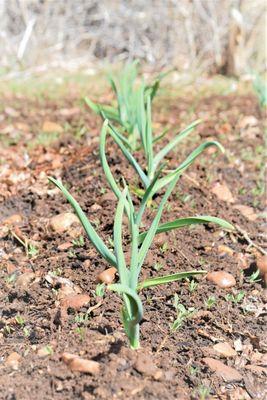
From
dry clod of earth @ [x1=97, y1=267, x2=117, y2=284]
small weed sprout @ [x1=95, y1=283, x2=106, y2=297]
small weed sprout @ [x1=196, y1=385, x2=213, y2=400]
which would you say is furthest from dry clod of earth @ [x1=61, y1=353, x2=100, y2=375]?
dry clod of earth @ [x1=97, y1=267, x2=117, y2=284]

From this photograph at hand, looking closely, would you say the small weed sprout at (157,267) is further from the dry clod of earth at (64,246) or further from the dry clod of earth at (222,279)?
the dry clod of earth at (64,246)

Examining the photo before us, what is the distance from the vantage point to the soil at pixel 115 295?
6.71 feet

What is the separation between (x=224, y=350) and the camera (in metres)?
2.32

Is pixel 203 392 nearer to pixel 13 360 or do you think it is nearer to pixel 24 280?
pixel 13 360

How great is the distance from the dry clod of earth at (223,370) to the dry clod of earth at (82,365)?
38cm

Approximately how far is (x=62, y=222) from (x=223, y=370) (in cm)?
109

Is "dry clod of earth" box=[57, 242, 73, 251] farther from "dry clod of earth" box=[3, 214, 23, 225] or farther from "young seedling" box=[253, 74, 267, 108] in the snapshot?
"young seedling" box=[253, 74, 267, 108]

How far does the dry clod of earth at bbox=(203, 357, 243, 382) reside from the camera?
2.18 m

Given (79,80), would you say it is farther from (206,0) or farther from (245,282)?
(245,282)

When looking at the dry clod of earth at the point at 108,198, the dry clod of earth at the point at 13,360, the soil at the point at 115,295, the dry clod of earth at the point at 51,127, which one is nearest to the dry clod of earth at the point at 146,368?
the soil at the point at 115,295

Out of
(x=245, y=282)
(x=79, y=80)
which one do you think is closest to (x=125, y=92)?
(x=245, y=282)

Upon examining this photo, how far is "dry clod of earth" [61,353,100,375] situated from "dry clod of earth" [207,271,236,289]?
76 centimetres

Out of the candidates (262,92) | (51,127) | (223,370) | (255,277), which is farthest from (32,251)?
(262,92)

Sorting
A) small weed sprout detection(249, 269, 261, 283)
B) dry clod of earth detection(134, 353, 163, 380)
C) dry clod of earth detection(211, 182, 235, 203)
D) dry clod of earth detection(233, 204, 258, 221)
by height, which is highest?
dry clod of earth detection(134, 353, 163, 380)
